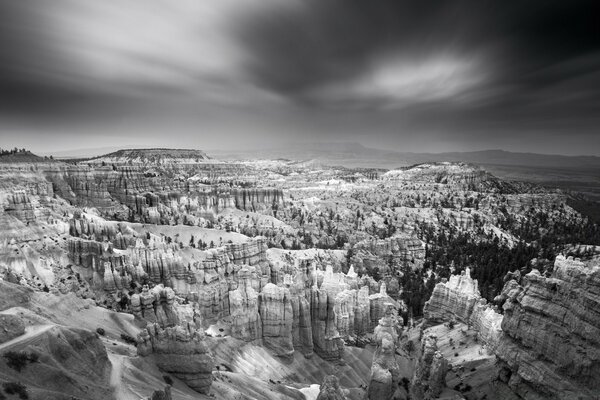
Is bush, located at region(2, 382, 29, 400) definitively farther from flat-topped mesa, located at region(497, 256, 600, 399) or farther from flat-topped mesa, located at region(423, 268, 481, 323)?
flat-topped mesa, located at region(423, 268, 481, 323)

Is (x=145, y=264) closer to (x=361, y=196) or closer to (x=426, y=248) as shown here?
(x=426, y=248)

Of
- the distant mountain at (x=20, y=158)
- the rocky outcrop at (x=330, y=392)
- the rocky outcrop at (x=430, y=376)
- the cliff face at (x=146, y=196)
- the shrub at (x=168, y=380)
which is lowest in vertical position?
the rocky outcrop at (x=430, y=376)

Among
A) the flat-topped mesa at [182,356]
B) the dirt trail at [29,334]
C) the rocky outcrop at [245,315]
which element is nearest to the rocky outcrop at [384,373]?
the flat-topped mesa at [182,356]

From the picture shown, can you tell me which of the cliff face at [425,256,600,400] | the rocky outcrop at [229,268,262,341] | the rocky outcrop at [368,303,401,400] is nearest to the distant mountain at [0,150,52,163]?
the rocky outcrop at [229,268,262,341]

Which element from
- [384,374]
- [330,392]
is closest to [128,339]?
[330,392]

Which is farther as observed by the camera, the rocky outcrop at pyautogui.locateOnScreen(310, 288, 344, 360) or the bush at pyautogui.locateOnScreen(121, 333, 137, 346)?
the rocky outcrop at pyautogui.locateOnScreen(310, 288, 344, 360)

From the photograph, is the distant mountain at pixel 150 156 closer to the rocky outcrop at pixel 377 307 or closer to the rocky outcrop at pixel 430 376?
the rocky outcrop at pixel 377 307
